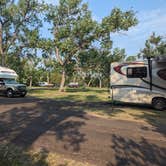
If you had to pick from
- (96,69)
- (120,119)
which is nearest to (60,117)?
(120,119)

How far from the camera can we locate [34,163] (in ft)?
24.0

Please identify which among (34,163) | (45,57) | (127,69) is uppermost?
(45,57)

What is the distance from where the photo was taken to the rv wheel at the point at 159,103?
64.6 feet

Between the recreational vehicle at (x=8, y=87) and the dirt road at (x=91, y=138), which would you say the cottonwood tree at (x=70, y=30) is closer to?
the recreational vehicle at (x=8, y=87)

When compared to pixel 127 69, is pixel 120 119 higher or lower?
lower

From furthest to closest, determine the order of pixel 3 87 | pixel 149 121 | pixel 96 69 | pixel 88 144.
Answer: pixel 96 69 → pixel 3 87 → pixel 149 121 → pixel 88 144

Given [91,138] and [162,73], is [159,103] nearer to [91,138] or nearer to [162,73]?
[162,73]

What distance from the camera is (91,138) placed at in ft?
33.1

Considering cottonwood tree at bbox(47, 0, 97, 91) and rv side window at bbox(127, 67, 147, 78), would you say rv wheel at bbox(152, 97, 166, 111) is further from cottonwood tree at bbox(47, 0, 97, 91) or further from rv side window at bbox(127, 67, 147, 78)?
cottonwood tree at bbox(47, 0, 97, 91)

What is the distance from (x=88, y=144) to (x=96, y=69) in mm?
38660

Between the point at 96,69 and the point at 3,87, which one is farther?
the point at 96,69

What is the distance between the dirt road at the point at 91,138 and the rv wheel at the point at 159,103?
646 cm

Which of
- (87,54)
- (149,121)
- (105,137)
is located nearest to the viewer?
(105,137)

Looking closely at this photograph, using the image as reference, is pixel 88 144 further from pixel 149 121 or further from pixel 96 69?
pixel 96 69
